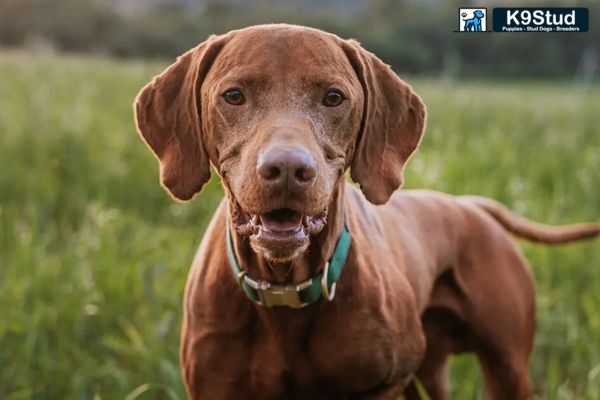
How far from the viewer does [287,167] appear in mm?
2482

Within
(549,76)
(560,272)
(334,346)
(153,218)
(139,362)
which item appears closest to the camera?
(334,346)

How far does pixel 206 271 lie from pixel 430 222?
4.17 ft

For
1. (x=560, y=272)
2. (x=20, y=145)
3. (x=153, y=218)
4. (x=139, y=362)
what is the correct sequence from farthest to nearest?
1. (x=20, y=145)
2. (x=153, y=218)
3. (x=560, y=272)
4. (x=139, y=362)

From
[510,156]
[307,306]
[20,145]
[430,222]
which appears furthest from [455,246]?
[20,145]

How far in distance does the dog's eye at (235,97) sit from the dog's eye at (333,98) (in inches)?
9.8

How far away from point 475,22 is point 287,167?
316 cm

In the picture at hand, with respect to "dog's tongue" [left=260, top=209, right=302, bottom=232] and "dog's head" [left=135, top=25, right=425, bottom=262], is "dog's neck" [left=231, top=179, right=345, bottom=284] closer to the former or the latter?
"dog's head" [left=135, top=25, right=425, bottom=262]

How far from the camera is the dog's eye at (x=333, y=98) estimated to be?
284 centimetres

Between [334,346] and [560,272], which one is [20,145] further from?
[334,346]

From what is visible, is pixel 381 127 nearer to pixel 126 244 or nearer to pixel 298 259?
pixel 298 259

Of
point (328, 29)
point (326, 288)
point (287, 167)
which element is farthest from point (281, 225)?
point (328, 29)

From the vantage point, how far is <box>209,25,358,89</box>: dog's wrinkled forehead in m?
2.81

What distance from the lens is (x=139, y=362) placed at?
13.2 ft

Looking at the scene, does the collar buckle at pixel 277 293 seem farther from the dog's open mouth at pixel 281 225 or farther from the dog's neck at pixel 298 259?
the dog's open mouth at pixel 281 225
